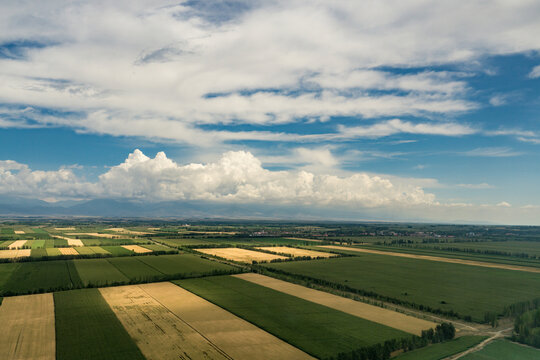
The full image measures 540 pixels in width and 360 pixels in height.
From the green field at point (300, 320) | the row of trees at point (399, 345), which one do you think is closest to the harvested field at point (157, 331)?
the green field at point (300, 320)

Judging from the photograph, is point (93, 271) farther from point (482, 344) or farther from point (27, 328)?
point (482, 344)

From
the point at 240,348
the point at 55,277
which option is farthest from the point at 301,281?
the point at 55,277

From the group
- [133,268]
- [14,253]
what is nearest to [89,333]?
[133,268]

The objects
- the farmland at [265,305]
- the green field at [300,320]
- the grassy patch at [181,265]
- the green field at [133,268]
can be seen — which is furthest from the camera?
Answer: the grassy patch at [181,265]

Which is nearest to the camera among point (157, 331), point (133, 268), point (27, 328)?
point (157, 331)

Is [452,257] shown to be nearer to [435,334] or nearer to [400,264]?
[400,264]

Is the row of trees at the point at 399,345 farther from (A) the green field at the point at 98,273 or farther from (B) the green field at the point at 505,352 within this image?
(A) the green field at the point at 98,273

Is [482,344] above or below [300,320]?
above
